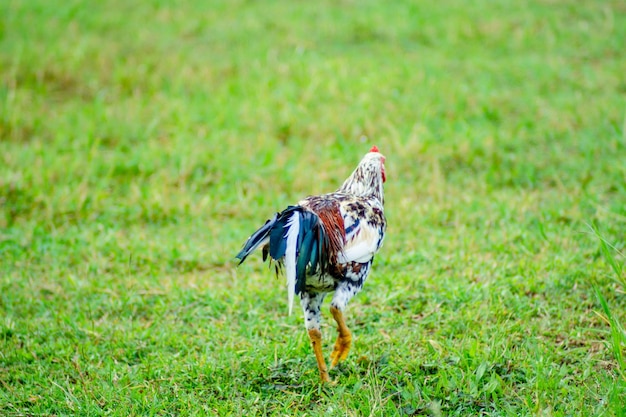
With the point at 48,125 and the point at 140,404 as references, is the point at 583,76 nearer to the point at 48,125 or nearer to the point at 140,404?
the point at 48,125

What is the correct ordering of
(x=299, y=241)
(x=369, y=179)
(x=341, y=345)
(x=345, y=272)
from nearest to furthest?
(x=299, y=241)
(x=345, y=272)
(x=341, y=345)
(x=369, y=179)

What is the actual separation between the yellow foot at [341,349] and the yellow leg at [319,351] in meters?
0.13

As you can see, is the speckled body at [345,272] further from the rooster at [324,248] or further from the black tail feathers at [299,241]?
the black tail feathers at [299,241]

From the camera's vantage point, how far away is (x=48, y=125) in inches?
310

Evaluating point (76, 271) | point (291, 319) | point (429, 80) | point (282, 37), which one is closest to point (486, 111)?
point (429, 80)

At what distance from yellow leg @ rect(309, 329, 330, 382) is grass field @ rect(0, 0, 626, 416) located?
7 cm

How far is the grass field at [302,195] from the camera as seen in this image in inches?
160

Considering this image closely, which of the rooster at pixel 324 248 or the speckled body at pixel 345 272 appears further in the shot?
the speckled body at pixel 345 272

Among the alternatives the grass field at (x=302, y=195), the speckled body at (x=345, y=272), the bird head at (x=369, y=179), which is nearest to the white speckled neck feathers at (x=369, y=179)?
the bird head at (x=369, y=179)

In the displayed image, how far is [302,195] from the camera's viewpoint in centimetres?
665

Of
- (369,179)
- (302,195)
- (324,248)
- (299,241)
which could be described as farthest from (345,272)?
(302,195)

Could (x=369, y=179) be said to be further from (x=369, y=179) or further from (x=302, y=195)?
(x=302, y=195)

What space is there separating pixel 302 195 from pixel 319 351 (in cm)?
283

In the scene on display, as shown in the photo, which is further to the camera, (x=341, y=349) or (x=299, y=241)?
(x=341, y=349)
